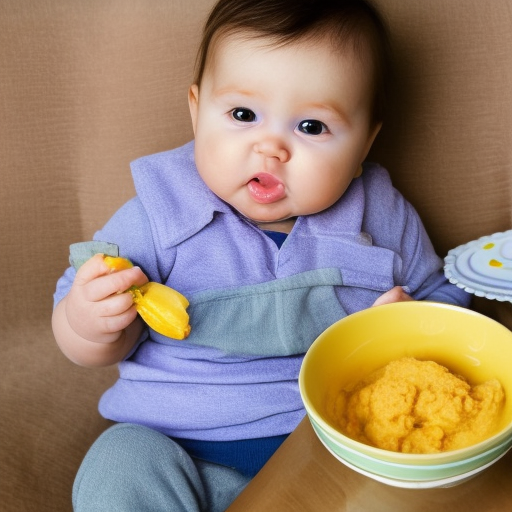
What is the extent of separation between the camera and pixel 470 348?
78cm

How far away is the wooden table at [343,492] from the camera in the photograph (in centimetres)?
64

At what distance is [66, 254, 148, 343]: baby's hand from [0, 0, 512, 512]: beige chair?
0.28 meters

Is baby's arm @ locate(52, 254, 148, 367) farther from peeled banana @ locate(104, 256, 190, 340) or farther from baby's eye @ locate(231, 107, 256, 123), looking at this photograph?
baby's eye @ locate(231, 107, 256, 123)

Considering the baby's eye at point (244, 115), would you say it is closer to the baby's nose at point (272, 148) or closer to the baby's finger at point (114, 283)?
the baby's nose at point (272, 148)

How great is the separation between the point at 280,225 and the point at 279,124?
186 millimetres

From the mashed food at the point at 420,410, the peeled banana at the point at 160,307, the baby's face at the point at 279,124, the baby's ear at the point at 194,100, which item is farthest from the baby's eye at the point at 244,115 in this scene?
the mashed food at the point at 420,410

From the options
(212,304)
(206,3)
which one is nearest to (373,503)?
(212,304)

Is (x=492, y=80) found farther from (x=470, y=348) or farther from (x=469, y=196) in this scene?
(x=470, y=348)

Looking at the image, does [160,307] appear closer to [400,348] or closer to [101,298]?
[101,298]

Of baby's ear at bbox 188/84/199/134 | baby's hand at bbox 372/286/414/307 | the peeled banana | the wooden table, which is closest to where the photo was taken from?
the wooden table

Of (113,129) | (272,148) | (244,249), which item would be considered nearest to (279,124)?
(272,148)

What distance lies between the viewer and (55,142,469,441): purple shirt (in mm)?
982

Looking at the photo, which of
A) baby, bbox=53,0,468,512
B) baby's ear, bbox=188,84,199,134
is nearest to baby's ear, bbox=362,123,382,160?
baby, bbox=53,0,468,512

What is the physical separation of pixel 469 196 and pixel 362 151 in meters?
0.23
